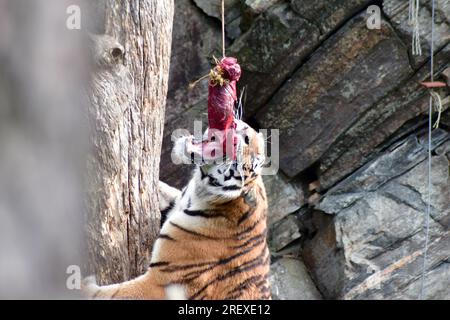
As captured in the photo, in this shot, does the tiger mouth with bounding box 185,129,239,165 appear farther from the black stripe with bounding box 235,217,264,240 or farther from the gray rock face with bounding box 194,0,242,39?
the gray rock face with bounding box 194,0,242,39

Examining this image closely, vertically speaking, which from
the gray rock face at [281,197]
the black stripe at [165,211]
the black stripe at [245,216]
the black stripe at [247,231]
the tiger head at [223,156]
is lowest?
the black stripe at [247,231]

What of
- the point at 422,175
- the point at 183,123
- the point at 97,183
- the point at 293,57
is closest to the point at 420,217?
the point at 422,175

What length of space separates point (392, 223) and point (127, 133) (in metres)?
3.58

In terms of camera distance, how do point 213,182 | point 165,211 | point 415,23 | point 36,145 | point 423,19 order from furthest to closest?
point 423,19 → point 415,23 → point 165,211 → point 213,182 → point 36,145

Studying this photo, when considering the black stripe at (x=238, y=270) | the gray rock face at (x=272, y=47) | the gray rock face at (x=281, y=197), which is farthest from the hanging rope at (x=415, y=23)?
the black stripe at (x=238, y=270)

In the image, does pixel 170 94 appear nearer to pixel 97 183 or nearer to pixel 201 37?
pixel 201 37

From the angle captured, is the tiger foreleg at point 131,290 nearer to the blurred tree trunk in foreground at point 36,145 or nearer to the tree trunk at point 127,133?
the tree trunk at point 127,133

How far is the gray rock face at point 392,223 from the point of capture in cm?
573

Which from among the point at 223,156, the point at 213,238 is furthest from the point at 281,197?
the point at 223,156

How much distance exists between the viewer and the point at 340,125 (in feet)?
18.8

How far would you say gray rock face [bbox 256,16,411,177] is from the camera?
18.0ft


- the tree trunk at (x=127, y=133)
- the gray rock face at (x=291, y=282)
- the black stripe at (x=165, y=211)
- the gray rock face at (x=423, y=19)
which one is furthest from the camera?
the gray rock face at (x=291, y=282)

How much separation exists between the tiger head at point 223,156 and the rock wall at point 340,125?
2.79m

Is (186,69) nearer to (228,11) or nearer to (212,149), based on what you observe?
(228,11)
